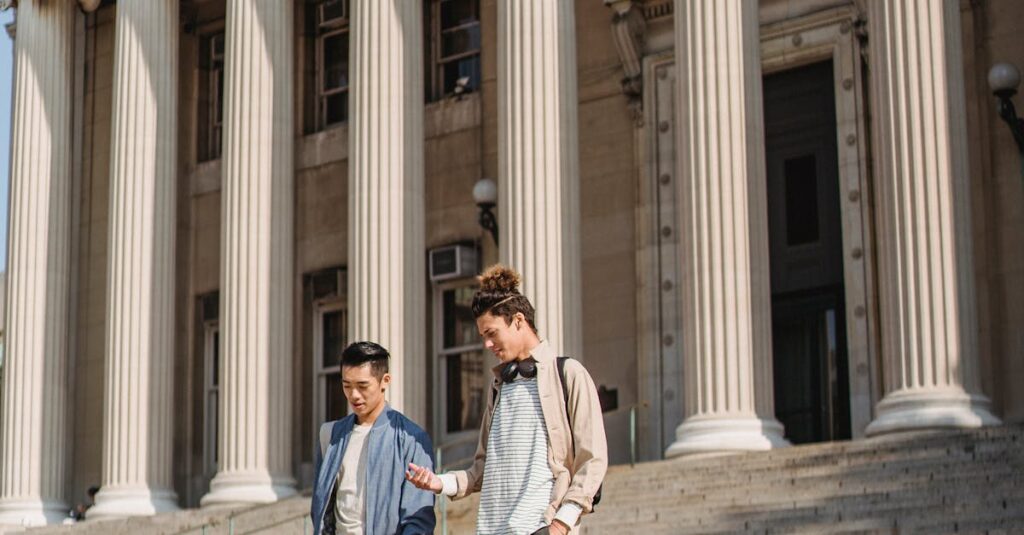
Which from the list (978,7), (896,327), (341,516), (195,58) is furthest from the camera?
(195,58)

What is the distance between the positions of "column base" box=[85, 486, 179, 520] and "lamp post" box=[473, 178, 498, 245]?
613 centimetres

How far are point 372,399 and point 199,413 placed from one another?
77.9 ft

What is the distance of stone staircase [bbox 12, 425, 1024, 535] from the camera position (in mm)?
16391

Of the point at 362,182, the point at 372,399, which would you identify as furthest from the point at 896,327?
the point at 372,399

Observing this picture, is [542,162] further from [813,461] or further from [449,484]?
[449,484]

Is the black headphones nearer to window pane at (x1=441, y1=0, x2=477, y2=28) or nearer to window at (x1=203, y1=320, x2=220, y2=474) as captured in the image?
window pane at (x1=441, y1=0, x2=477, y2=28)

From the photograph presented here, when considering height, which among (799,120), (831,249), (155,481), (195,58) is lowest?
(155,481)

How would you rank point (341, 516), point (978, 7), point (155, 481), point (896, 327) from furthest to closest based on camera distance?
point (155, 481) → point (978, 7) → point (896, 327) → point (341, 516)

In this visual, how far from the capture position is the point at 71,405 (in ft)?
104

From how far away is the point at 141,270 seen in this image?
94.3 ft

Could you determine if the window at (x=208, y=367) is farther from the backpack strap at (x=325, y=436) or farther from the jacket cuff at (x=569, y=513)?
the jacket cuff at (x=569, y=513)

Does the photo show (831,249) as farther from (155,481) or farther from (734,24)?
(155,481)

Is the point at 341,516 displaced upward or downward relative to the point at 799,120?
downward

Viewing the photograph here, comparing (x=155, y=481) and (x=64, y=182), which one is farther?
(x=64, y=182)
